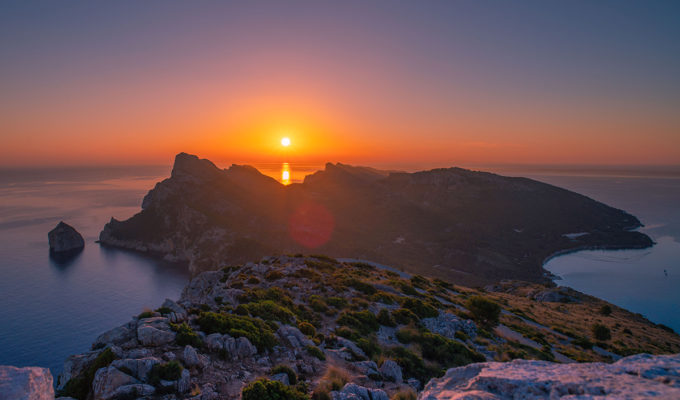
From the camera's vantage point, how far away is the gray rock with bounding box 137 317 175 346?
1373 centimetres

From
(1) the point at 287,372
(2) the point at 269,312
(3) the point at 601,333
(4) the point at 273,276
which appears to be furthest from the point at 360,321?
(3) the point at 601,333

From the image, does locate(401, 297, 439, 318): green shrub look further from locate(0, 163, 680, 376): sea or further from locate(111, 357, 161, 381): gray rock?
locate(0, 163, 680, 376): sea

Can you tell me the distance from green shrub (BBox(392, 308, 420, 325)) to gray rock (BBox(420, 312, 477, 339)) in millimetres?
1384

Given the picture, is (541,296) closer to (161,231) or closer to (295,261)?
(295,261)

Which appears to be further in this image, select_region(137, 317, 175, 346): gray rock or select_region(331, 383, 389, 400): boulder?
select_region(137, 317, 175, 346): gray rock

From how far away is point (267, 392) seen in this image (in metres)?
11.5

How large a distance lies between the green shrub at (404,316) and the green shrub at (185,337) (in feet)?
67.1

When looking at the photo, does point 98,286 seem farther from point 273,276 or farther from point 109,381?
point 109,381

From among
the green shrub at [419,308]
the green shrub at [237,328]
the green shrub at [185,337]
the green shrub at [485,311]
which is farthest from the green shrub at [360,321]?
the green shrub at [485,311]

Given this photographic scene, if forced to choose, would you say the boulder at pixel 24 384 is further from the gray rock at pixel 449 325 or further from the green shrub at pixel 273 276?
the green shrub at pixel 273 276

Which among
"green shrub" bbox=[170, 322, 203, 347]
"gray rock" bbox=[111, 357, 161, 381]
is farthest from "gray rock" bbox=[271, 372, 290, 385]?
"gray rock" bbox=[111, 357, 161, 381]

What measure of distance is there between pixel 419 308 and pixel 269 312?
18.9 metres

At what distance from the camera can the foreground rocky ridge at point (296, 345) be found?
1178 cm

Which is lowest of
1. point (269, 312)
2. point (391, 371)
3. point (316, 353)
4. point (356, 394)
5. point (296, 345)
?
point (391, 371)
